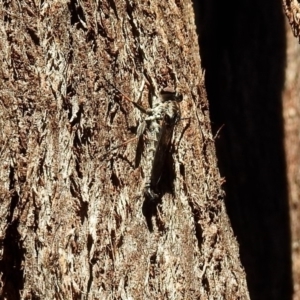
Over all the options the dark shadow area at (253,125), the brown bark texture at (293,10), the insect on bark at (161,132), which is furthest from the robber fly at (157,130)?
the dark shadow area at (253,125)

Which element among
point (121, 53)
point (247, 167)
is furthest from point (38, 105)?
point (247, 167)

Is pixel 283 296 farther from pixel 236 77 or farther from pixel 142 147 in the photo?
pixel 142 147

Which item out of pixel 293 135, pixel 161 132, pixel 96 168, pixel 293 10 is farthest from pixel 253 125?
pixel 96 168

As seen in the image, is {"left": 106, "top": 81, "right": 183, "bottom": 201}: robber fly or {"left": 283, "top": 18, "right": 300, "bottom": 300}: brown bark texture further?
{"left": 283, "top": 18, "right": 300, "bottom": 300}: brown bark texture

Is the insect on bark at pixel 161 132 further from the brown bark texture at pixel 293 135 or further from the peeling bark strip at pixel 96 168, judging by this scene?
the brown bark texture at pixel 293 135

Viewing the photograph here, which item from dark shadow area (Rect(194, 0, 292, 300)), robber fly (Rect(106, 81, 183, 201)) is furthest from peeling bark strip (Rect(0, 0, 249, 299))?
dark shadow area (Rect(194, 0, 292, 300))

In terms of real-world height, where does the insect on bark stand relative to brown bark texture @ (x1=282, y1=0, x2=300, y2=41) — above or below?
below

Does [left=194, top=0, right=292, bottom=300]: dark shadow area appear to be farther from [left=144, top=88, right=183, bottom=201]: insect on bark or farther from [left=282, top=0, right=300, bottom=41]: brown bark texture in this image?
[left=144, top=88, right=183, bottom=201]: insect on bark
